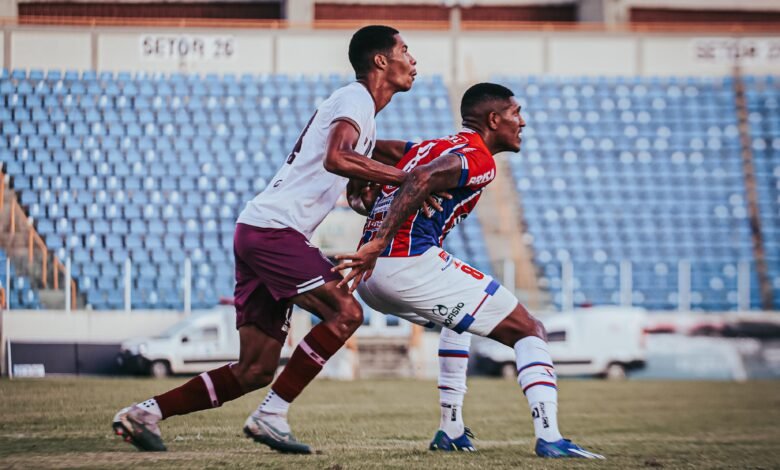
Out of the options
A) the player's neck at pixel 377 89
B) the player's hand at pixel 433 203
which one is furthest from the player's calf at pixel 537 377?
the player's neck at pixel 377 89

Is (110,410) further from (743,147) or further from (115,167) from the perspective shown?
(743,147)

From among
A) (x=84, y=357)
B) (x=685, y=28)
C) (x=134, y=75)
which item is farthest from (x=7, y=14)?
(x=685, y=28)

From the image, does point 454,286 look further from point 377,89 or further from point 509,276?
point 509,276

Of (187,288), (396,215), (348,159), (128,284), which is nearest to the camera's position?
(348,159)

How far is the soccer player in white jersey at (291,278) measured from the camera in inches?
207

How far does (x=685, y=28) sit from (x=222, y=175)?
11.3 metres

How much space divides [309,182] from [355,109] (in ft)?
1.49

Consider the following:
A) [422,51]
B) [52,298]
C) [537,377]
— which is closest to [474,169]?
[537,377]

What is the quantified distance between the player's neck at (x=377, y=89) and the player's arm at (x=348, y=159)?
0.42 metres

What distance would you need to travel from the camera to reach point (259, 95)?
21.6m

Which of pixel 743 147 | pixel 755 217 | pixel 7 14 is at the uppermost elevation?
pixel 7 14

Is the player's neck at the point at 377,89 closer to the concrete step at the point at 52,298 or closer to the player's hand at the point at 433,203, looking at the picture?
the player's hand at the point at 433,203

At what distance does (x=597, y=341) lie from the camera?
56.5 ft

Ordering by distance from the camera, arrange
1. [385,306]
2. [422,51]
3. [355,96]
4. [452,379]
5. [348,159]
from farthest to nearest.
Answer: [422,51]
[452,379]
[385,306]
[355,96]
[348,159]
